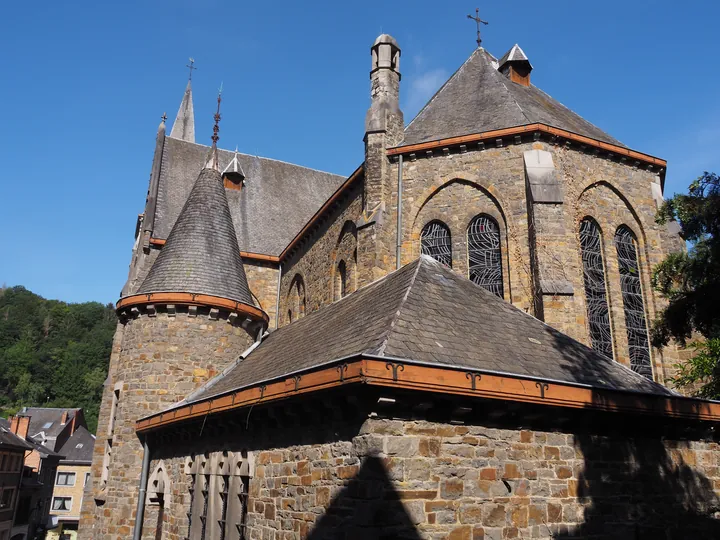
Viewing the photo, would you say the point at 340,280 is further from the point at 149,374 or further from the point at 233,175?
the point at 233,175

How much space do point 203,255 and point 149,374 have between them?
3419 mm

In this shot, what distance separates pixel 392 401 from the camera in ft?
20.0

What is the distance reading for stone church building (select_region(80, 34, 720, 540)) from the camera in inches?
254

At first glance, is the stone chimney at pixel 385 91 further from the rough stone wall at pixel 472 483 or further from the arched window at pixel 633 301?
the rough stone wall at pixel 472 483

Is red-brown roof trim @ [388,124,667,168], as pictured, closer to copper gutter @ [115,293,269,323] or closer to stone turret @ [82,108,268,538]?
stone turret @ [82,108,268,538]

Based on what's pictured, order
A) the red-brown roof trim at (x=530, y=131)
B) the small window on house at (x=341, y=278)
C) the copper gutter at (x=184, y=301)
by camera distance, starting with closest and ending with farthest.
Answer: the copper gutter at (x=184, y=301)
the red-brown roof trim at (x=530, y=131)
the small window on house at (x=341, y=278)

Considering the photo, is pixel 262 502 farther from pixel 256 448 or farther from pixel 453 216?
pixel 453 216

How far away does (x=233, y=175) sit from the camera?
93.0 ft

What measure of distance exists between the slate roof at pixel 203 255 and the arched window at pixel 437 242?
4.91 meters

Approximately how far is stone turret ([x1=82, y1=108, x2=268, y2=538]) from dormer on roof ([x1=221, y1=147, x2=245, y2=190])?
1287 centimetres

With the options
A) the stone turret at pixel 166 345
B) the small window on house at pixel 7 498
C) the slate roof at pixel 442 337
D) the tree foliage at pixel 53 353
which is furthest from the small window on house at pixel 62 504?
the slate roof at pixel 442 337

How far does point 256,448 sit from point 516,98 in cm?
1343

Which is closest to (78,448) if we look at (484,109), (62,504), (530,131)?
(62,504)

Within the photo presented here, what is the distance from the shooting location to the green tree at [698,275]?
10234 millimetres
